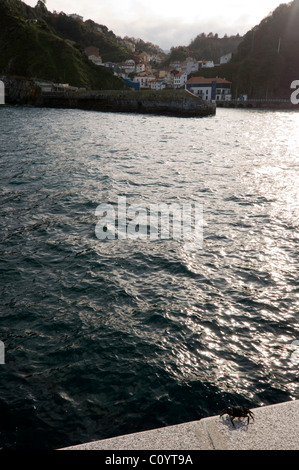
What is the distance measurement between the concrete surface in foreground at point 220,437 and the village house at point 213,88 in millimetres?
181375

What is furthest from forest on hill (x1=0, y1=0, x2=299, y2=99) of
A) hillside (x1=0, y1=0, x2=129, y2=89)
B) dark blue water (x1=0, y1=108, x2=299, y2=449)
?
dark blue water (x1=0, y1=108, x2=299, y2=449)

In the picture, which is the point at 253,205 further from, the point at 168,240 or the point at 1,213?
the point at 1,213

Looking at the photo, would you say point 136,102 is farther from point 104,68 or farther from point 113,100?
point 104,68

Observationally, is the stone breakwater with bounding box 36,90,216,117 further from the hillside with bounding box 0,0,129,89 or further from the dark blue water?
the dark blue water

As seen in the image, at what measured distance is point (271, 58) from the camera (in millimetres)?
167375

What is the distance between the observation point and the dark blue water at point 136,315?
620 cm

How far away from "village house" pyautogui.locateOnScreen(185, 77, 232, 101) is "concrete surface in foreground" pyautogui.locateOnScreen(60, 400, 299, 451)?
18138 cm

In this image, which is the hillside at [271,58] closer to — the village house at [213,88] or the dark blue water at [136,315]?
the village house at [213,88]

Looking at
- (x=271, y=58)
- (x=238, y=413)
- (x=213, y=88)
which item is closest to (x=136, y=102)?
(x=213, y=88)

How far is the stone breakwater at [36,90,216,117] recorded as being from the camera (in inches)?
3356

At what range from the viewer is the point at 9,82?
109m

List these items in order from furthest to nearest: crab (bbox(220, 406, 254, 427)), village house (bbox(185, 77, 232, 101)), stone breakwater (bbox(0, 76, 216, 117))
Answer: village house (bbox(185, 77, 232, 101)) → stone breakwater (bbox(0, 76, 216, 117)) → crab (bbox(220, 406, 254, 427))

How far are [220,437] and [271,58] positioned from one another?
198 metres
